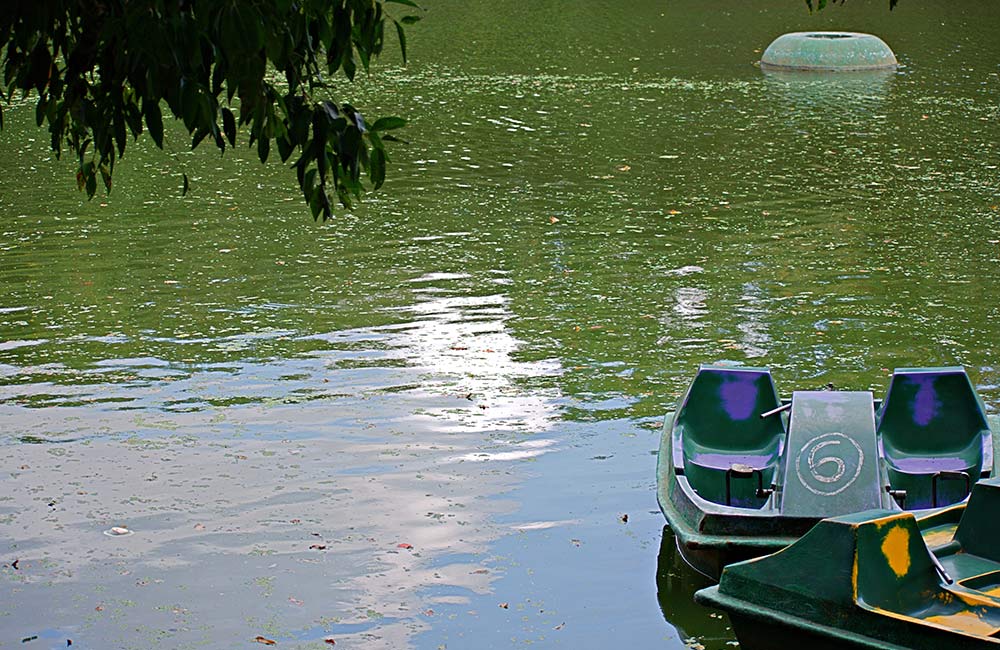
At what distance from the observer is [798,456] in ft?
24.0

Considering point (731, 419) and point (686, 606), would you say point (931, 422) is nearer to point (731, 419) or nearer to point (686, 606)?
point (731, 419)

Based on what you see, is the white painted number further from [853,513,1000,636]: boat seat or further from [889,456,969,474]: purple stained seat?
[853,513,1000,636]: boat seat

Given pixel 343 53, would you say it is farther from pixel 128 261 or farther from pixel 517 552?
pixel 128 261

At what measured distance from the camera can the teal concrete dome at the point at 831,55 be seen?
27.2 meters

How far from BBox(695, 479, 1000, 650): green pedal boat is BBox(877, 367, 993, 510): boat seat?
1.75 metres

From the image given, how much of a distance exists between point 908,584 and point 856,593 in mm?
373

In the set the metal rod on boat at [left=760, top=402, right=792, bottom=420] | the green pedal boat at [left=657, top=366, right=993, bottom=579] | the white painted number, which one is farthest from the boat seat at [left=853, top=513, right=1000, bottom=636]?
the metal rod on boat at [left=760, top=402, right=792, bottom=420]

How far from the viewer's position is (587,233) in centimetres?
1509

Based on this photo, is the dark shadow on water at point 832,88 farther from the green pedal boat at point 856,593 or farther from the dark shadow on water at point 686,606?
the green pedal boat at point 856,593

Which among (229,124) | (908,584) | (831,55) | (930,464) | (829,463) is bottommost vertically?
(930,464)

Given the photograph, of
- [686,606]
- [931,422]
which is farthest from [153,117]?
[931,422]

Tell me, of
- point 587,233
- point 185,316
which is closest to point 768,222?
point 587,233

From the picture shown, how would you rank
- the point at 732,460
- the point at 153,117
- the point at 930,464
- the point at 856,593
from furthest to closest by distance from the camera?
the point at 732,460, the point at 930,464, the point at 856,593, the point at 153,117

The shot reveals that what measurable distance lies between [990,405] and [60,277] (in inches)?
341
